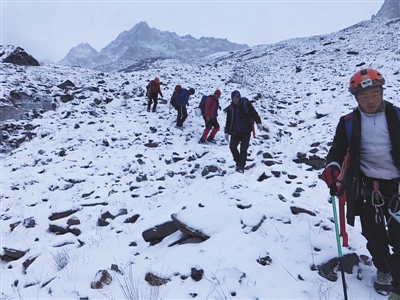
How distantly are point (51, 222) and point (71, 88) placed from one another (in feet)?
39.5

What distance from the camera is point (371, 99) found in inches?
113

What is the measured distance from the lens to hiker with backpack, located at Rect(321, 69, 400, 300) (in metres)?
2.87

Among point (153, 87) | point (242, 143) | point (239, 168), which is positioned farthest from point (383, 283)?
point (153, 87)

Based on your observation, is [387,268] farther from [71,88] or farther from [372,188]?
[71,88]

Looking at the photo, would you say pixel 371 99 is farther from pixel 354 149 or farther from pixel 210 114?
pixel 210 114

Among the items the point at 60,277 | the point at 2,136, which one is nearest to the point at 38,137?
the point at 2,136

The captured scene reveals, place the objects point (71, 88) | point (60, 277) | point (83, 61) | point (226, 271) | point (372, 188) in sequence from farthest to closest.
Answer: point (83, 61), point (71, 88), point (60, 277), point (226, 271), point (372, 188)

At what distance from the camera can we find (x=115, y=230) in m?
5.86

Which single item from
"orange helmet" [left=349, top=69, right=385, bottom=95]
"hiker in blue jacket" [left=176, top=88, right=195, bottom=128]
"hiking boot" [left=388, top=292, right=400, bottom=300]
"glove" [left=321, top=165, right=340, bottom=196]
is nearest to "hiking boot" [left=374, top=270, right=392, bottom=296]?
"hiking boot" [left=388, top=292, right=400, bottom=300]

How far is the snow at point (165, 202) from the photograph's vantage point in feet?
11.9

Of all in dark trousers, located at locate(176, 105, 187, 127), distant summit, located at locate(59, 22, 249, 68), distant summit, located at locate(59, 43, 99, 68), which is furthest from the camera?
distant summit, located at locate(59, 43, 99, 68)

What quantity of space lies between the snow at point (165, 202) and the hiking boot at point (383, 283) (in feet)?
0.26

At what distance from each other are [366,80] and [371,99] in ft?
0.61

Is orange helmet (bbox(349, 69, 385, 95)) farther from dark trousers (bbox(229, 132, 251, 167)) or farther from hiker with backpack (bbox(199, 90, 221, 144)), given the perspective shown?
hiker with backpack (bbox(199, 90, 221, 144))
